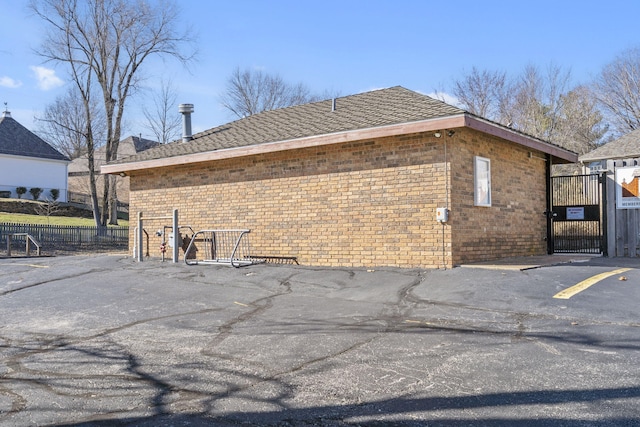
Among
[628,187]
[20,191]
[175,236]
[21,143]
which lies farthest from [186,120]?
[21,143]

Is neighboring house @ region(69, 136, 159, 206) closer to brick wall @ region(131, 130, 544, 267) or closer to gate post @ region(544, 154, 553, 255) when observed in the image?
brick wall @ region(131, 130, 544, 267)

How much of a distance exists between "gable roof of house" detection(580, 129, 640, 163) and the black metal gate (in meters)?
10.1

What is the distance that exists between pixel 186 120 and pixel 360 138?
7.80m

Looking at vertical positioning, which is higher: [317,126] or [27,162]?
[27,162]

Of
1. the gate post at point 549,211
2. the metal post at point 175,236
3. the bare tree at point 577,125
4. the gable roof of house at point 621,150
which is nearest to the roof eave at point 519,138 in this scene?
the gate post at point 549,211

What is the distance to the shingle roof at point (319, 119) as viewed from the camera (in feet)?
35.3

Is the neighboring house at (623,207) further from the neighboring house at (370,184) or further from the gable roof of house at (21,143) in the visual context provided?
the gable roof of house at (21,143)

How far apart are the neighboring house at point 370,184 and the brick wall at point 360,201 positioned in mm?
23

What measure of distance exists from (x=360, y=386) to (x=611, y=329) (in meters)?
3.32

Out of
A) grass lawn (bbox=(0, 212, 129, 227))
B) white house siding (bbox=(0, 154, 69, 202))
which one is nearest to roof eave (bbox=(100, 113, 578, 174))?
grass lawn (bbox=(0, 212, 129, 227))

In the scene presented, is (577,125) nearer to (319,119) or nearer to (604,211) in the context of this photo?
(604,211)

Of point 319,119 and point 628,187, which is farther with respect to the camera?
point 319,119

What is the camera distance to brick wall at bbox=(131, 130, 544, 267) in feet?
33.1

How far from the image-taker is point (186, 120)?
1642cm
